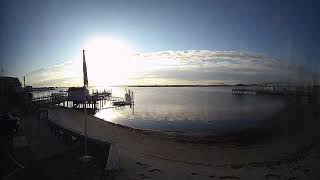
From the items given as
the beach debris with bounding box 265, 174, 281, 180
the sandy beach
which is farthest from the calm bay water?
the beach debris with bounding box 265, 174, 281, 180

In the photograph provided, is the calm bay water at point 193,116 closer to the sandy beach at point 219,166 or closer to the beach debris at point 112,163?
the sandy beach at point 219,166

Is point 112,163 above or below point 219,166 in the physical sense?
above

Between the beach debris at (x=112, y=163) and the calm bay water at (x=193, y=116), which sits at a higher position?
the beach debris at (x=112, y=163)

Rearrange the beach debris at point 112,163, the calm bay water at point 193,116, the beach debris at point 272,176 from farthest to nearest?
the calm bay water at point 193,116 < the beach debris at point 272,176 < the beach debris at point 112,163

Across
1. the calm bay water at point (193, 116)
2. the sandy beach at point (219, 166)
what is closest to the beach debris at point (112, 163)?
the sandy beach at point (219, 166)

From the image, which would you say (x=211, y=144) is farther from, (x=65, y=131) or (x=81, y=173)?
(x=81, y=173)

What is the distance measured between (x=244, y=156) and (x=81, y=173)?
8.86 metres

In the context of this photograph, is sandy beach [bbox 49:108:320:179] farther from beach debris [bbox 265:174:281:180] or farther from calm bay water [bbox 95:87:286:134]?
calm bay water [bbox 95:87:286:134]

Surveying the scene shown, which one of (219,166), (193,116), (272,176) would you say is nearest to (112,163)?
A: (219,166)

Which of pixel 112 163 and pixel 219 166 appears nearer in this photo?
pixel 112 163

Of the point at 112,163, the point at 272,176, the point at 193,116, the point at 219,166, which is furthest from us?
the point at 193,116

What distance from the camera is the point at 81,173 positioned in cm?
797

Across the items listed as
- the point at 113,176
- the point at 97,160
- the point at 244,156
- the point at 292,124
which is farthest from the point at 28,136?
the point at 292,124

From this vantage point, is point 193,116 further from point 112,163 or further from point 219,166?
point 112,163
